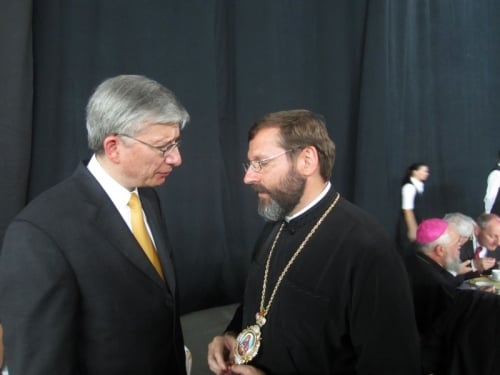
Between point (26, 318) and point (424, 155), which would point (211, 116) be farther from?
point (424, 155)

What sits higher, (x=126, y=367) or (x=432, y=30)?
(x=432, y=30)

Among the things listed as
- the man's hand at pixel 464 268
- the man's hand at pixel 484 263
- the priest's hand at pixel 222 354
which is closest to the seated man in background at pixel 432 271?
the man's hand at pixel 464 268

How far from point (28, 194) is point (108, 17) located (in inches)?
53.2

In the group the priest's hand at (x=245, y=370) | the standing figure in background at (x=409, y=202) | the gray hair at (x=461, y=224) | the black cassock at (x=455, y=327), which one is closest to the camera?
the priest's hand at (x=245, y=370)

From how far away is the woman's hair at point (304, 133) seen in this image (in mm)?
1347

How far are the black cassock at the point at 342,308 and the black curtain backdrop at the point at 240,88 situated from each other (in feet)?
6.26

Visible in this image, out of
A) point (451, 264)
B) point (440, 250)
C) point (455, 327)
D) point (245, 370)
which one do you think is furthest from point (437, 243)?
point (245, 370)

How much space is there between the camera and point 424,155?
A: 4.92 metres

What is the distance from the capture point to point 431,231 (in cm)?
273

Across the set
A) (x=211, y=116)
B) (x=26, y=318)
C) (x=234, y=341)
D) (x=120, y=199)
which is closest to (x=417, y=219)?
(x=211, y=116)

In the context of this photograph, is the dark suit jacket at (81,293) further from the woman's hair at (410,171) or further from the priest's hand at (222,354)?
the woman's hair at (410,171)

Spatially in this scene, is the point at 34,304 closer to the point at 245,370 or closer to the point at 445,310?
the point at 245,370

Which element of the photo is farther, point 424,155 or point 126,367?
point 424,155

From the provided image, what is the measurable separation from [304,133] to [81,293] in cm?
83
